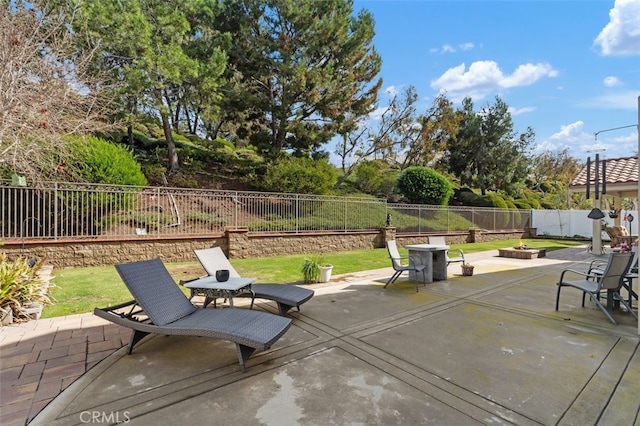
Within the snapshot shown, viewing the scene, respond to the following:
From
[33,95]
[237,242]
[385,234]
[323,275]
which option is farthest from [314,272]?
[385,234]

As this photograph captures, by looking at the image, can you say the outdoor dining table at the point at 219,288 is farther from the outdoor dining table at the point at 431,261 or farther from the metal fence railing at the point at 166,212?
the metal fence railing at the point at 166,212

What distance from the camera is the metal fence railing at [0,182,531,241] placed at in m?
8.05

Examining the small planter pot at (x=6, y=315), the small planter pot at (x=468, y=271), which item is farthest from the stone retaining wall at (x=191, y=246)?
the small planter pot at (x=468, y=271)

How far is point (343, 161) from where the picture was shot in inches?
952

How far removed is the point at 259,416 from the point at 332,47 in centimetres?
1793

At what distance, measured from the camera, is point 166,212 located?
10070mm

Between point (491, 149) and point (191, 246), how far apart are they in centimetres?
2553

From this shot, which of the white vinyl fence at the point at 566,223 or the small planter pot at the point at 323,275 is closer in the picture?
the small planter pot at the point at 323,275

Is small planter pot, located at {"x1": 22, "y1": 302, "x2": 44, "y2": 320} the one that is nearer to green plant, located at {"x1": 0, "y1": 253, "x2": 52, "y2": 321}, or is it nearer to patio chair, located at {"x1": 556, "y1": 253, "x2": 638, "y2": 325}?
green plant, located at {"x1": 0, "y1": 253, "x2": 52, "y2": 321}

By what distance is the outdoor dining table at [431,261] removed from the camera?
23.9 ft

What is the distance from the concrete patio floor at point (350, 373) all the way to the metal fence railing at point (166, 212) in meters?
5.12

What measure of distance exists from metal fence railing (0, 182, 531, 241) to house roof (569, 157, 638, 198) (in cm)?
740

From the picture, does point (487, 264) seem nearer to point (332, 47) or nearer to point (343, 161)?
point (332, 47)

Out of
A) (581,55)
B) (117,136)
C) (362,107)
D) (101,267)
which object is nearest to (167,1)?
(117,136)
